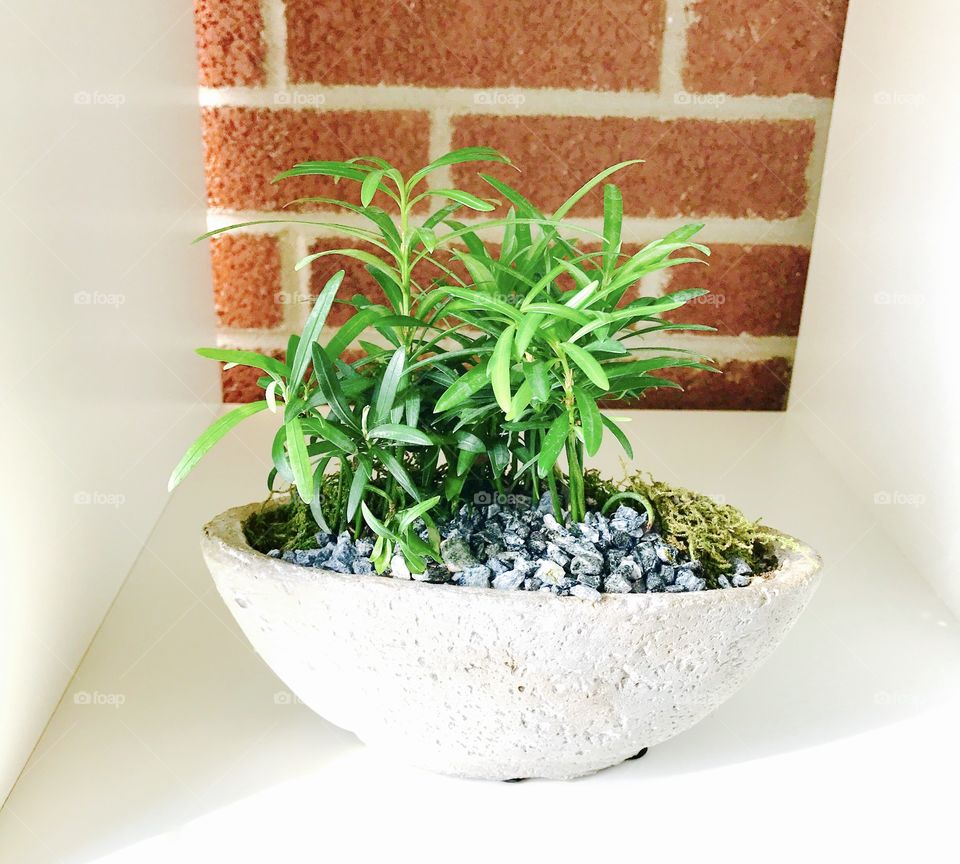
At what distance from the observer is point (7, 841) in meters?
0.59

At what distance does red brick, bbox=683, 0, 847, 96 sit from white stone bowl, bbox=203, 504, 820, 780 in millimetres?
708

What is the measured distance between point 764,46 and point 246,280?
24.4 inches

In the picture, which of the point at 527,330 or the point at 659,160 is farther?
the point at 659,160

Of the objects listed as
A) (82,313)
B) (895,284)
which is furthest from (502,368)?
(895,284)

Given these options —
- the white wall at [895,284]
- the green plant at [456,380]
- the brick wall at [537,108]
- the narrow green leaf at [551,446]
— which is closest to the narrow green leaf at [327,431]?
the green plant at [456,380]

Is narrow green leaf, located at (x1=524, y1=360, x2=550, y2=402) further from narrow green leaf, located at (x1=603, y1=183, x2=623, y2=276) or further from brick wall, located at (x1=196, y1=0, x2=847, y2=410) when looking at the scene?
brick wall, located at (x1=196, y1=0, x2=847, y2=410)

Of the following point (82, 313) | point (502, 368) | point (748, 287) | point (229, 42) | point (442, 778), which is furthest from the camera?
point (748, 287)

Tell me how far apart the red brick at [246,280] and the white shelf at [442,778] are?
1.40ft

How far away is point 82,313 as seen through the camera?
0.79 m

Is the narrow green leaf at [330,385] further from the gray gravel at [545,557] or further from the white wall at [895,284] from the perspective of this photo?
the white wall at [895,284]

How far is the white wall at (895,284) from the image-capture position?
93 cm

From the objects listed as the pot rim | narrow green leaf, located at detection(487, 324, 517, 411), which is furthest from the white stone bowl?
narrow green leaf, located at detection(487, 324, 517, 411)

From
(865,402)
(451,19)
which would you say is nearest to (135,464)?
(451,19)

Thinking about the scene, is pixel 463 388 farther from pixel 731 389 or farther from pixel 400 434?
pixel 731 389
